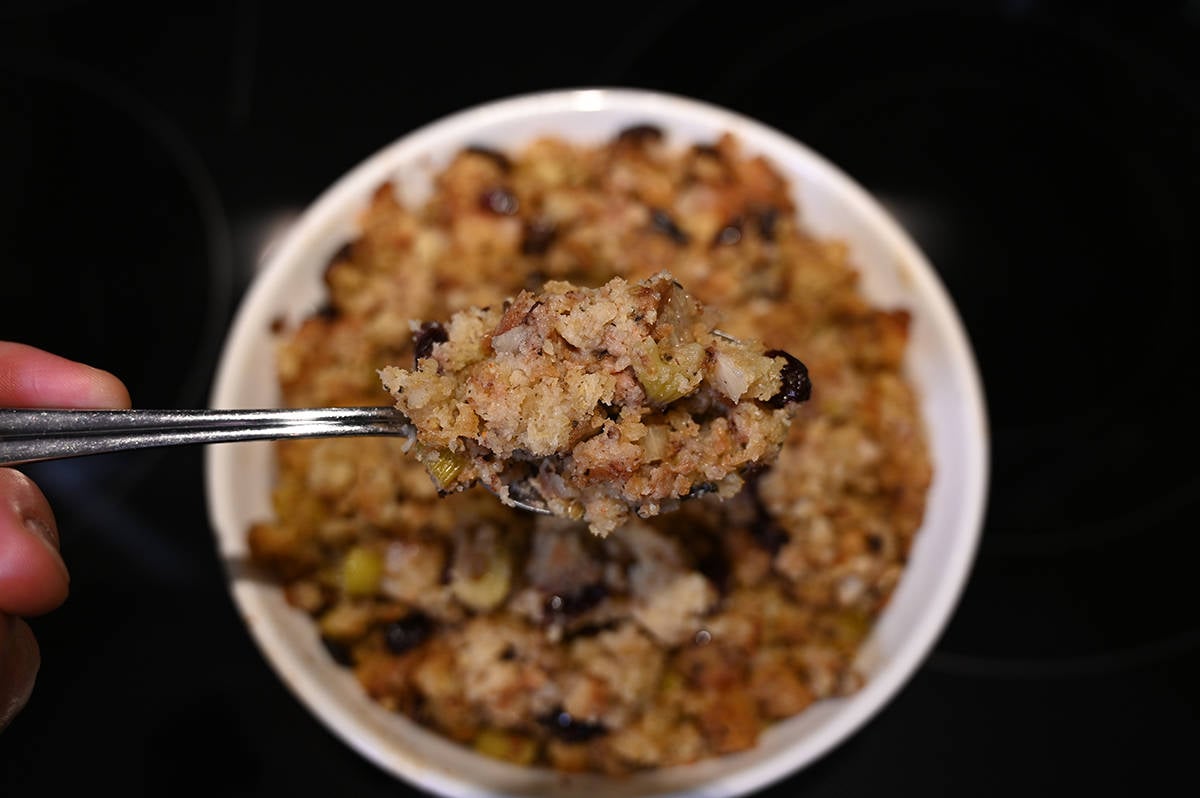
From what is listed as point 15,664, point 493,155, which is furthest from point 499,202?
point 15,664

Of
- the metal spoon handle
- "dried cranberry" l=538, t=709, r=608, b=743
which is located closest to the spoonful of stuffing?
the metal spoon handle

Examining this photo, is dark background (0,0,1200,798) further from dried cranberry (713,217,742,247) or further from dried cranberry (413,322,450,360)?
dried cranberry (413,322,450,360)

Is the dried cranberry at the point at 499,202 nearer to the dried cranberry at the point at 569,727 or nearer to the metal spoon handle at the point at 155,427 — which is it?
the metal spoon handle at the point at 155,427

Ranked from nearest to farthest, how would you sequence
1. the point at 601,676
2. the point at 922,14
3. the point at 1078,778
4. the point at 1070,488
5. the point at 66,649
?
the point at 601,676, the point at 66,649, the point at 1078,778, the point at 1070,488, the point at 922,14

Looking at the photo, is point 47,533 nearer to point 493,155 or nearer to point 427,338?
point 427,338

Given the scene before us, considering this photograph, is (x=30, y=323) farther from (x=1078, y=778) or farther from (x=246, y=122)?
(x=1078, y=778)

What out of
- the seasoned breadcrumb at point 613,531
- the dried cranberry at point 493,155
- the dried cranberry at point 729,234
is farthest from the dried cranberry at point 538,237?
the dried cranberry at point 729,234

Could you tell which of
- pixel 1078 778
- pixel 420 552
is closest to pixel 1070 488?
pixel 1078 778
